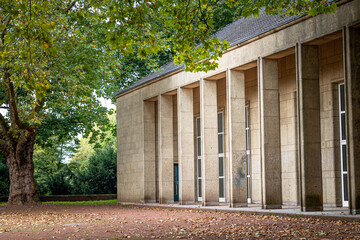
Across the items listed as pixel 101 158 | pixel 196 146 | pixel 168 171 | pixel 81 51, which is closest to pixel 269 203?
pixel 168 171

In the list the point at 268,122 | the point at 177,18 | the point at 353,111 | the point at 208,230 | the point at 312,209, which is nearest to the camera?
the point at 208,230

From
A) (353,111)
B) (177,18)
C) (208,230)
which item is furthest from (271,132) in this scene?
(208,230)

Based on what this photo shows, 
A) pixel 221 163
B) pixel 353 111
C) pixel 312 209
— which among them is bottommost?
pixel 312 209

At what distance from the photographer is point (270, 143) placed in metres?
18.1

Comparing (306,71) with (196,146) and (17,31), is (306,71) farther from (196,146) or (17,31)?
(196,146)

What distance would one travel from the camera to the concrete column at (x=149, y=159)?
1107 inches

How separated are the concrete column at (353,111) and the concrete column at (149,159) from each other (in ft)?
50.5

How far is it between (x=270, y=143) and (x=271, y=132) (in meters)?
0.38

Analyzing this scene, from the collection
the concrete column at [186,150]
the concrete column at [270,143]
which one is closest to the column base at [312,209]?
the concrete column at [270,143]

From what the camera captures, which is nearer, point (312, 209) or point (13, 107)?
point (312, 209)

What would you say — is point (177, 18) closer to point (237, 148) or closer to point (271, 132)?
point (271, 132)

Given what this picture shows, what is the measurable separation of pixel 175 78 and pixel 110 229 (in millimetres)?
12479

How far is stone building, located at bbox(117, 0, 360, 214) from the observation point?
1577 cm

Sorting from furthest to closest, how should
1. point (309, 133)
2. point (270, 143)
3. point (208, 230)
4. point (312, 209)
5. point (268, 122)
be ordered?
point (268, 122), point (270, 143), point (309, 133), point (312, 209), point (208, 230)
